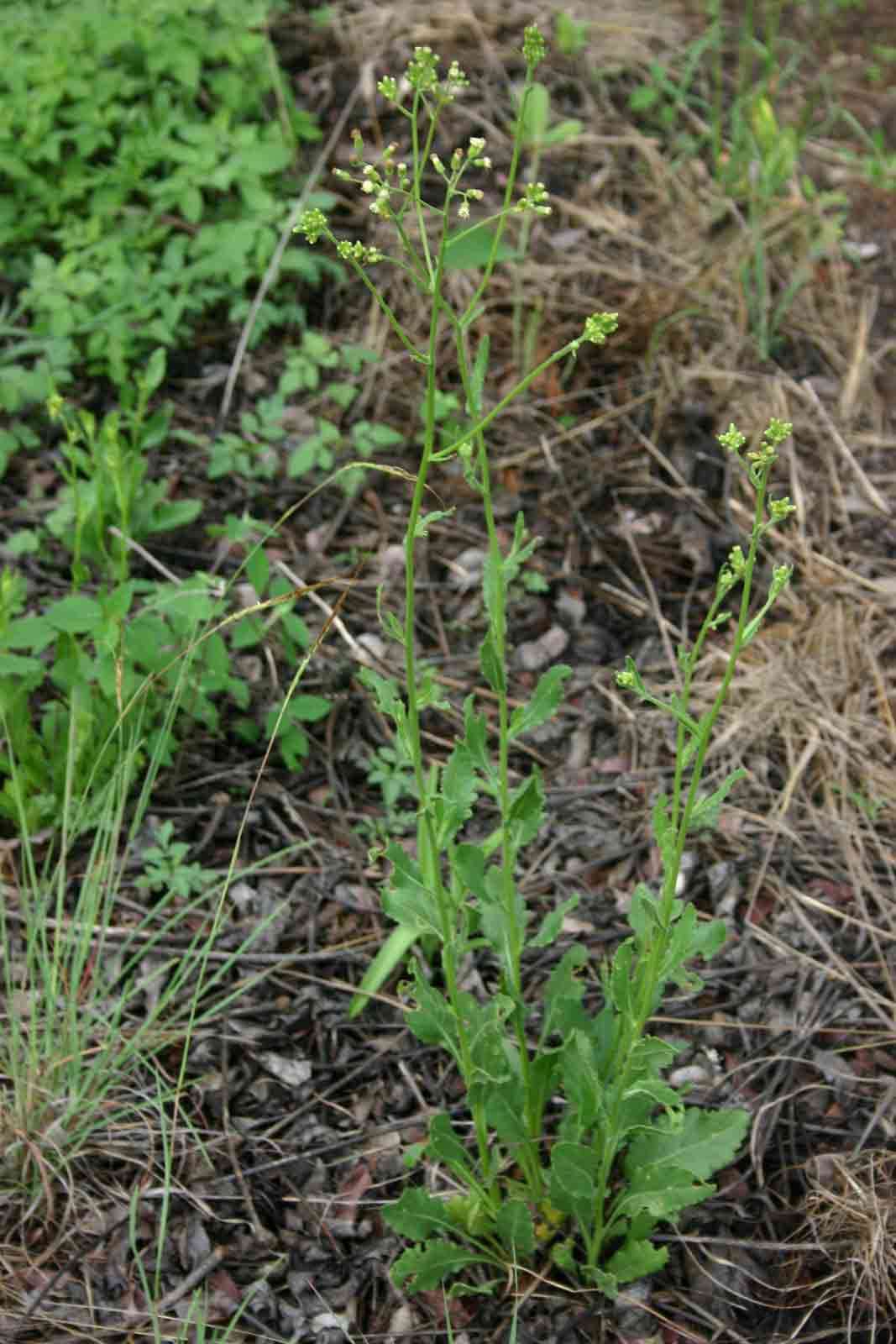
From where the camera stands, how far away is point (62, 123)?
3.55 metres

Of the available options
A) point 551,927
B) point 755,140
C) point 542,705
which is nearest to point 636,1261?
point 551,927

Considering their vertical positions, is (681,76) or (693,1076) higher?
(681,76)

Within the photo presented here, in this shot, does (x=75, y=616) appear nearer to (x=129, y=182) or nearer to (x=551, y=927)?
(x=551, y=927)

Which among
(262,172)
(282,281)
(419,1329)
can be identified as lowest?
(419,1329)

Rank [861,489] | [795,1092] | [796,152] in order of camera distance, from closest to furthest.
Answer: [795,1092]
[861,489]
[796,152]

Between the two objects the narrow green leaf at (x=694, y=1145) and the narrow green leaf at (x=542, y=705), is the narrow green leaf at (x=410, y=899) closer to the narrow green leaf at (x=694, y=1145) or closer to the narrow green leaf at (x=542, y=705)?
the narrow green leaf at (x=542, y=705)

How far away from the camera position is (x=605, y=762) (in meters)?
2.71

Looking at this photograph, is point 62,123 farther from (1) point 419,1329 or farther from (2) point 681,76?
(1) point 419,1329

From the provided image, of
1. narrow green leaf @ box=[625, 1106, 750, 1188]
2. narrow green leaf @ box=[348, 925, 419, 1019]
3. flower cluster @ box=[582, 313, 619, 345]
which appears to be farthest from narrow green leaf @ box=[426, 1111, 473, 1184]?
flower cluster @ box=[582, 313, 619, 345]

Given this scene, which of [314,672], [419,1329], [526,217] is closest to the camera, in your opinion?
[419,1329]

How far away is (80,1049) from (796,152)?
3151mm

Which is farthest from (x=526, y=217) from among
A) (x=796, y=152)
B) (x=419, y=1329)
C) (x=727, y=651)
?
(x=419, y=1329)

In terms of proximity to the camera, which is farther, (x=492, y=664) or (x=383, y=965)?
(x=383, y=965)

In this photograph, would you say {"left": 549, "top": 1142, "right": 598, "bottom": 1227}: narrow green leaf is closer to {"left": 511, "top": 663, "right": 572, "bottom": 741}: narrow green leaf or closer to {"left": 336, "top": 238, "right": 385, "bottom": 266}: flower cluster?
{"left": 511, "top": 663, "right": 572, "bottom": 741}: narrow green leaf
